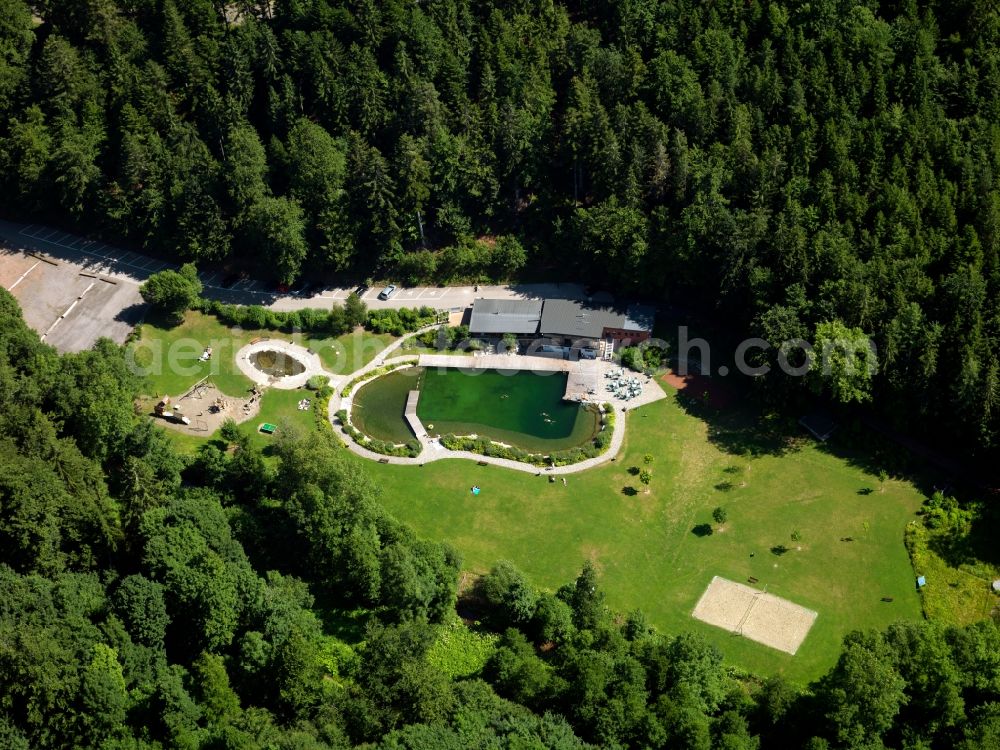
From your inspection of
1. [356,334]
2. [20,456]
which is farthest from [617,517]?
[20,456]

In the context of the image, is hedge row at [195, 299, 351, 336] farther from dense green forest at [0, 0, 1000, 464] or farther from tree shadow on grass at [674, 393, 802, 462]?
tree shadow on grass at [674, 393, 802, 462]

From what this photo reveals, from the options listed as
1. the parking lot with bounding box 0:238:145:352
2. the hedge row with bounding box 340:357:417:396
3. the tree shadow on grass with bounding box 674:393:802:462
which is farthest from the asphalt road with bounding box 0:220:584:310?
the tree shadow on grass with bounding box 674:393:802:462

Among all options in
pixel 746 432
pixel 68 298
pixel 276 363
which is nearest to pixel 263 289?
pixel 276 363

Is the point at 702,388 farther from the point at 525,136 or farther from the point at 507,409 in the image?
the point at 525,136

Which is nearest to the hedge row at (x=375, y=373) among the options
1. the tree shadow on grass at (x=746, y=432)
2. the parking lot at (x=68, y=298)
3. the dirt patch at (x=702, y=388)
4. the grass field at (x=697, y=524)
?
the grass field at (x=697, y=524)

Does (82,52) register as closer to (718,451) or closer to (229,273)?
(229,273)

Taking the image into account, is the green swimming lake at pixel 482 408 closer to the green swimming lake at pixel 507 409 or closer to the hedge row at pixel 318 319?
the green swimming lake at pixel 507 409
